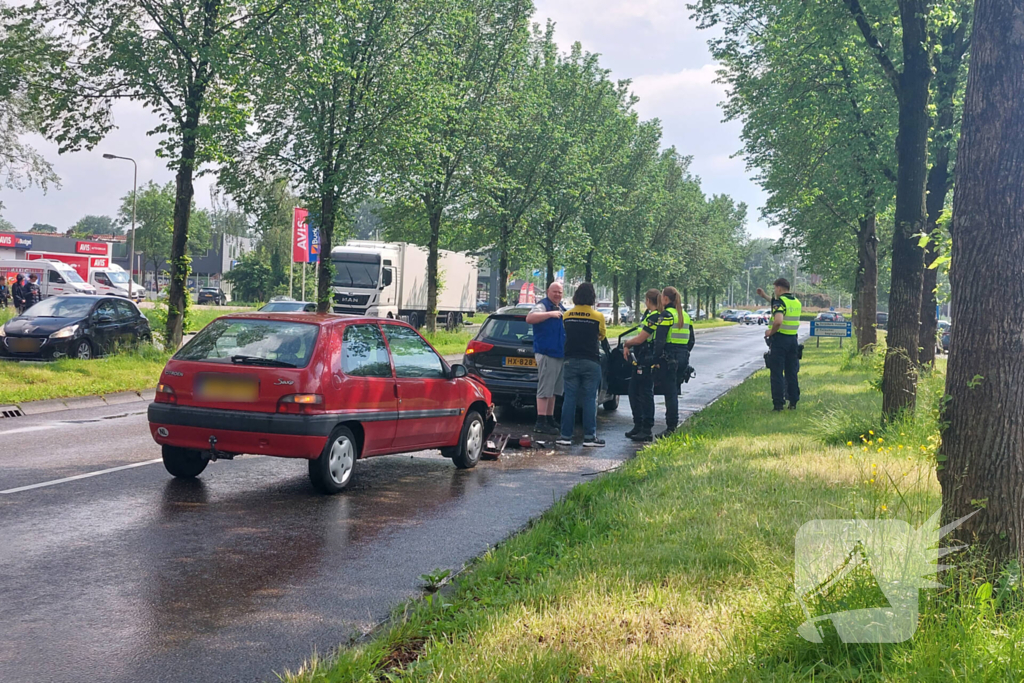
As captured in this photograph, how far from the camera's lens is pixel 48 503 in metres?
7.06

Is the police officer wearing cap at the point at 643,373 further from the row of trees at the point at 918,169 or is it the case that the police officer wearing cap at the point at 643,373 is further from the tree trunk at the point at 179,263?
the tree trunk at the point at 179,263

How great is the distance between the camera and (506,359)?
13609mm

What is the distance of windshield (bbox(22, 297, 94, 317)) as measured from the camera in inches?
736

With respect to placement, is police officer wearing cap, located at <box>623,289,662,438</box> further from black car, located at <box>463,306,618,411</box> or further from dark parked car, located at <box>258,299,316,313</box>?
dark parked car, located at <box>258,299,316,313</box>

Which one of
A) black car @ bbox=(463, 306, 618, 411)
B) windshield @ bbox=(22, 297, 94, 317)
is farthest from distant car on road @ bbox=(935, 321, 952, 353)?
windshield @ bbox=(22, 297, 94, 317)

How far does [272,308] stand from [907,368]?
979 inches

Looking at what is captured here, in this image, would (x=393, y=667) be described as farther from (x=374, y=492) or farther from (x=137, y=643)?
(x=374, y=492)

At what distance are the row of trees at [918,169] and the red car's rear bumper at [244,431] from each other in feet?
15.6

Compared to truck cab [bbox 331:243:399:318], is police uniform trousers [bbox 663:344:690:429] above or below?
below

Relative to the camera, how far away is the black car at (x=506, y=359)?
44.3 feet

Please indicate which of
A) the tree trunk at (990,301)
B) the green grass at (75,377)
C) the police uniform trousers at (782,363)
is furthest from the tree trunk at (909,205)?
the green grass at (75,377)

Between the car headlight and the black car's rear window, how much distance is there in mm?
9143

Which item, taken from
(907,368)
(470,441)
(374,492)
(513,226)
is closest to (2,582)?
(374,492)

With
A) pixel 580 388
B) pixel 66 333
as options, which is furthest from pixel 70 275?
pixel 580 388
